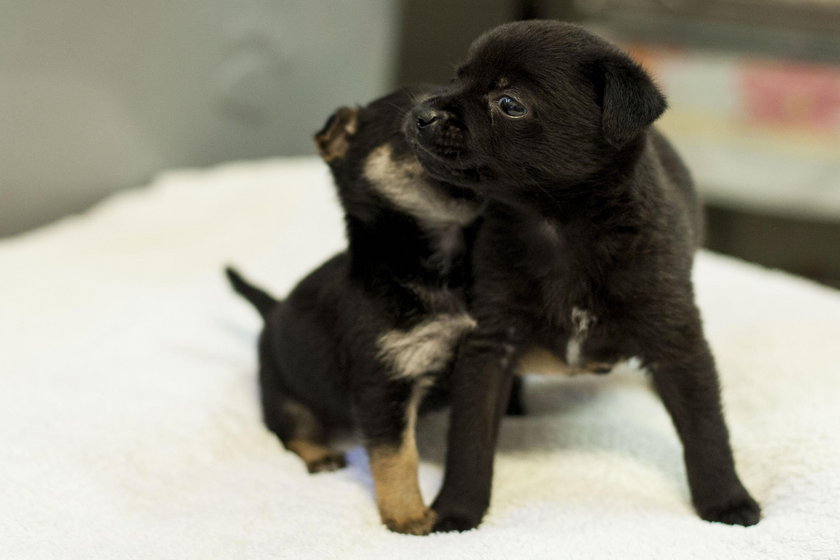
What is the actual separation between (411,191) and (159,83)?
2261mm

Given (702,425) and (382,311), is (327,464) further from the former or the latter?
(702,425)

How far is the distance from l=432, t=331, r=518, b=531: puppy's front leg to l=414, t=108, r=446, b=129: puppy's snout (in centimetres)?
47

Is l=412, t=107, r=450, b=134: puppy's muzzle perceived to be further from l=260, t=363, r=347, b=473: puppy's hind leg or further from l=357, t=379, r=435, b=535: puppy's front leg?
l=260, t=363, r=347, b=473: puppy's hind leg

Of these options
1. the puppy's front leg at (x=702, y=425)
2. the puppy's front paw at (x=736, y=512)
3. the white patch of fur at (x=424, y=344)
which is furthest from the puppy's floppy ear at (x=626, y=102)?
the puppy's front paw at (x=736, y=512)

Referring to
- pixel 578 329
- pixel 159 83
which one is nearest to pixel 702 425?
pixel 578 329

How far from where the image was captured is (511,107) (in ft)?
6.15

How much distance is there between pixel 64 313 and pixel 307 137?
76.0 inches

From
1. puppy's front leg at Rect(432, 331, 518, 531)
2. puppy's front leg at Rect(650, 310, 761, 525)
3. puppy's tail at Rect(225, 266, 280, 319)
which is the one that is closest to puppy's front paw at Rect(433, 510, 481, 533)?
puppy's front leg at Rect(432, 331, 518, 531)

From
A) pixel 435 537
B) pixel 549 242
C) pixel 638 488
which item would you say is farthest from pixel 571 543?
pixel 549 242

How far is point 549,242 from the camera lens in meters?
2.00

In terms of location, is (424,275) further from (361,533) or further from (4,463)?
(4,463)

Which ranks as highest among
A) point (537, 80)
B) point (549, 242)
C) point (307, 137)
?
point (537, 80)

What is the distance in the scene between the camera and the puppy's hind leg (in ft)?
7.59

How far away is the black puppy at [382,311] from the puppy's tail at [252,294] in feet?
1.06
